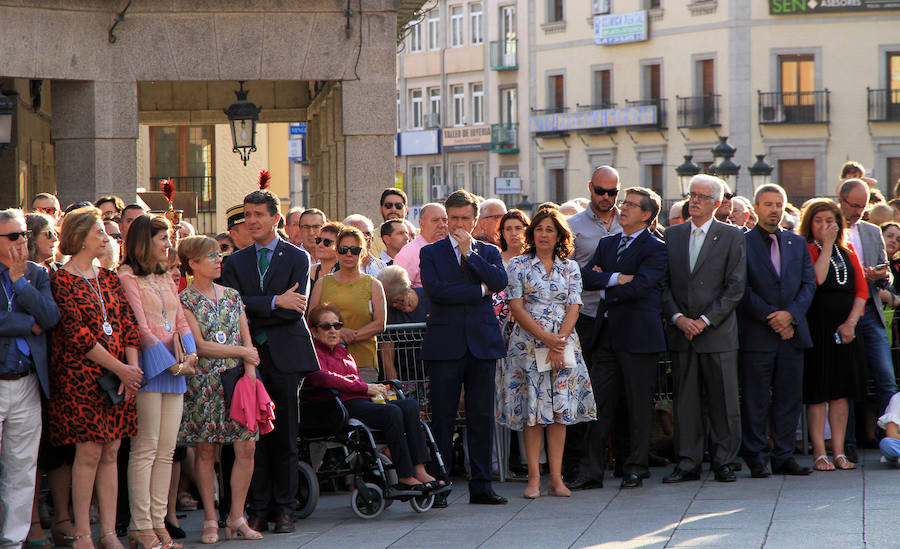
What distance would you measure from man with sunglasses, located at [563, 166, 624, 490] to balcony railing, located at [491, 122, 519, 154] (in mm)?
52054

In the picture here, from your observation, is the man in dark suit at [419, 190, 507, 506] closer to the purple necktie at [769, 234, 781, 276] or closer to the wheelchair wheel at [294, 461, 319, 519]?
the wheelchair wheel at [294, 461, 319, 519]

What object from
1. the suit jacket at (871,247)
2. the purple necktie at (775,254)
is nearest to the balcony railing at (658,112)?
the suit jacket at (871,247)

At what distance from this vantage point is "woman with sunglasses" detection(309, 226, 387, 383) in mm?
10242

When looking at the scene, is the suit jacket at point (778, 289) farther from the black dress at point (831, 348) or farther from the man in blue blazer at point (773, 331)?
the black dress at point (831, 348)

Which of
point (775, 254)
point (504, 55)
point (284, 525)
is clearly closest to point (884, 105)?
point (504, 55)

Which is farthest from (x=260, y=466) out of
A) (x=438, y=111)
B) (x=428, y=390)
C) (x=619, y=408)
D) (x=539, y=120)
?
(x=438, y=111)

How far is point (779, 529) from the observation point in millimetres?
8555

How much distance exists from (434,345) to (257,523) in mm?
1747

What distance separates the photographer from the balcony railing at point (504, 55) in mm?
62406

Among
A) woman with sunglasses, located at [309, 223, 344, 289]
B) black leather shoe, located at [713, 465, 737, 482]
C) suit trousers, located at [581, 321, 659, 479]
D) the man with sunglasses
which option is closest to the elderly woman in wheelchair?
woman with sunglasses, located at [309, 223, 344, 289]

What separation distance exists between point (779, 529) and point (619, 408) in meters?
2.75

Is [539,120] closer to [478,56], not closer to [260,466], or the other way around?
[478,56]

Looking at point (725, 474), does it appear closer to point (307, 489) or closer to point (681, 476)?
point (681, 476)

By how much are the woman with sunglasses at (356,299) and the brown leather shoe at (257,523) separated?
149cm
